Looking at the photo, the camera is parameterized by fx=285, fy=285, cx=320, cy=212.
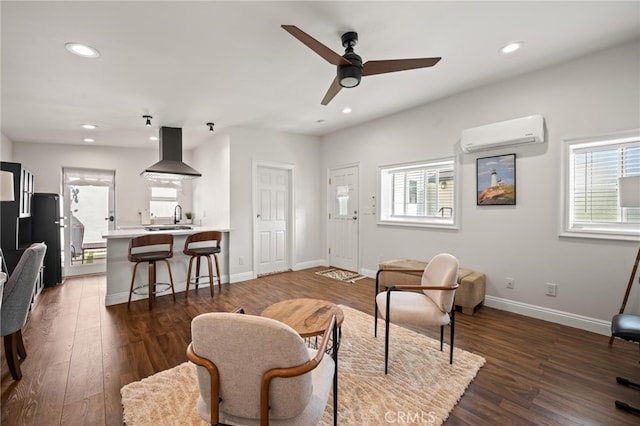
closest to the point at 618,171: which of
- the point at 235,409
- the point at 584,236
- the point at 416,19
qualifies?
the point at 584,236

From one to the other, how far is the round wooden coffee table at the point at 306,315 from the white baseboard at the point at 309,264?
3.35 metres

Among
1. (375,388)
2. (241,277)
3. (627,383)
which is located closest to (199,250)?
(241,277)

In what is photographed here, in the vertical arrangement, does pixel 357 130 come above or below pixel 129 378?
above

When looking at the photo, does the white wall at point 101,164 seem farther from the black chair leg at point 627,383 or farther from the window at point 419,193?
the black chair leg at point 627,383

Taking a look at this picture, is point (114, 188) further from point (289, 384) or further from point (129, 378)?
point (289, 384)

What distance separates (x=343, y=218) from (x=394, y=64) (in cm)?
358

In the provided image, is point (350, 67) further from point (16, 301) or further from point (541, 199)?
point (16, 301)

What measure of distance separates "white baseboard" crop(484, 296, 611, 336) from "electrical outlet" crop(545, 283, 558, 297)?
17 centimetres

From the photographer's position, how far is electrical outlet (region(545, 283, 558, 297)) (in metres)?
3.03

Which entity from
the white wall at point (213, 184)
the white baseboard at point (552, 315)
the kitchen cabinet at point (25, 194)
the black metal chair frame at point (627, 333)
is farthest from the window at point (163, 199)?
the black metal chair frame at point (627, 333)

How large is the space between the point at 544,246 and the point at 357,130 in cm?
331

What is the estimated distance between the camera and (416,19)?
7.18 feet

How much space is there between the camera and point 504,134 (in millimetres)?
3232

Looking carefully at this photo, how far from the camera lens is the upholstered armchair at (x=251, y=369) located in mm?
1071
